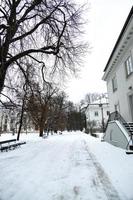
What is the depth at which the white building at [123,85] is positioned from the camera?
45.9 ft

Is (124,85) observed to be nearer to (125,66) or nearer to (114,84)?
(125,66)

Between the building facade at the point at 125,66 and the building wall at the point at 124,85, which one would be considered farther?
the building wall at the point at 124,85

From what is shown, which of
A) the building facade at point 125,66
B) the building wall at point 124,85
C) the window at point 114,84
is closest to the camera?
the building facade at point 125,66

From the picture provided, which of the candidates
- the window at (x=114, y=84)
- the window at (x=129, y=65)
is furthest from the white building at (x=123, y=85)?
the window at (x=114, y=84)

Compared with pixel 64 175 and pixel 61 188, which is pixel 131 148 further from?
pixel 61 188

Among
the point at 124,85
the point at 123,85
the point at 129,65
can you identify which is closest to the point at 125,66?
the point at 129,65

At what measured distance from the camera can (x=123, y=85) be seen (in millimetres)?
19266

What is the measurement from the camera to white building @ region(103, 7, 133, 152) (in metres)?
14.0

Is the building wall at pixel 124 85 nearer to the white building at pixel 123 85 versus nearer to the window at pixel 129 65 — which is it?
the white building at pixel 123 85

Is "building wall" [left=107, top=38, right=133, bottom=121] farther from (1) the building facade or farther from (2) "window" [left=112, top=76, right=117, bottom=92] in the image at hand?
(2) "window" [left=112, top=76, right=117, bottom=92]

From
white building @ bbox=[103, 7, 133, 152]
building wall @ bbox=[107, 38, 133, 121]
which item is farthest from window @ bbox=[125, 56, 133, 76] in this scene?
building wall @ bbox=[107, 38, 133, 121]

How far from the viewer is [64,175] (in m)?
6.64

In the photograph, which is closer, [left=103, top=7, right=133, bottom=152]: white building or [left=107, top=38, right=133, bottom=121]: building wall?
[left=103, top=7, right=133, bottom=152]: white building

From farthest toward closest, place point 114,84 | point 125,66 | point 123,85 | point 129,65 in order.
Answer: point 114,84 → point 123,85 → point 125,66 → point 129,65
